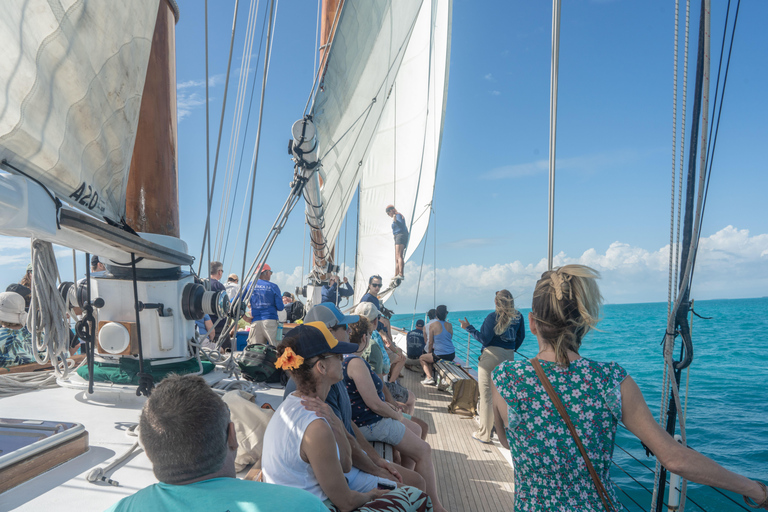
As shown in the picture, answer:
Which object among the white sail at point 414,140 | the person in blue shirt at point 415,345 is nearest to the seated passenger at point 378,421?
the person in blue shirt at point 415,345

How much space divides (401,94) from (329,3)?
5173mm

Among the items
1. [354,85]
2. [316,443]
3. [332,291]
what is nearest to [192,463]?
[316,443]

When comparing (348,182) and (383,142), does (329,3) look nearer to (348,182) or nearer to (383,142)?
(348,182)

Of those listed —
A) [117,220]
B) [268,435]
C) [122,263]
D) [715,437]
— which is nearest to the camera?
[268,435]

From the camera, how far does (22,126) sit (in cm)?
141

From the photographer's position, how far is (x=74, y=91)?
1587 mm

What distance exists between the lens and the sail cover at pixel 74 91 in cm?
137

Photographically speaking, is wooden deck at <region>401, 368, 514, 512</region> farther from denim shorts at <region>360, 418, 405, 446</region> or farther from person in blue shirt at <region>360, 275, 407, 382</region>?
denim shorts at <region>360, 418, 405, 446</region>

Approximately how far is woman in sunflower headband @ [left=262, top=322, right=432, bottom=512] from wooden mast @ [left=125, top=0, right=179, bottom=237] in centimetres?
140

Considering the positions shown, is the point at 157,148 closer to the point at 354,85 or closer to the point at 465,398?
the point at 354,85

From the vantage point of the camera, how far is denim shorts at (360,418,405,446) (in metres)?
2.45

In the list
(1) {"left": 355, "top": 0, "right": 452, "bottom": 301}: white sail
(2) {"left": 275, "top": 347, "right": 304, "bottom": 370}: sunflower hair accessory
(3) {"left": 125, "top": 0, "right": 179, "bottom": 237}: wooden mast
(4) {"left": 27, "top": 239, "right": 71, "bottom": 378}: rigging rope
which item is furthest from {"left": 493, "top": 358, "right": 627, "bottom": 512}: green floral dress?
(1) {"left": 355, "top": 0, "right": 452, "bottom": 301}: white sail

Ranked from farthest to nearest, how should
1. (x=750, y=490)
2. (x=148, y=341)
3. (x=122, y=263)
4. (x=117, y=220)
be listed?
1. (x=148, y=341)
2. (x=122, y=263)
3. (x=117, y=220)
4. (x=750, y=490)

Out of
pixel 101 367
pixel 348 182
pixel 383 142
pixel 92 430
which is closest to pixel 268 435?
pixel 92 430
